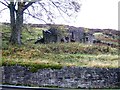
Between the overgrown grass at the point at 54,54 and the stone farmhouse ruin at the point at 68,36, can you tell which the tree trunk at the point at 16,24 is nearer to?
the overgrown grass at the point at 54,54

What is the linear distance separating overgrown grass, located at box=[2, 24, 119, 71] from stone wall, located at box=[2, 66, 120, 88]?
0.16 meters

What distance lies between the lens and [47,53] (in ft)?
25.3

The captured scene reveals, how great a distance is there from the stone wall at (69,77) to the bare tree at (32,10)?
137cm

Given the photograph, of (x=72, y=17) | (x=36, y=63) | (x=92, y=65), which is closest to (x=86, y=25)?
(x=72, y=17)

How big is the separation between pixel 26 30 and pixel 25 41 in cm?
28

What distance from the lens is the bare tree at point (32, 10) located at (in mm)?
7902

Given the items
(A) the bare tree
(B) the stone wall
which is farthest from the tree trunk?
(B) the stone wall

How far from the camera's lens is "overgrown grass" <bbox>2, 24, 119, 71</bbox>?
23.6ft

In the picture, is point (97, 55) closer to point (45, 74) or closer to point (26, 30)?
point (45, 74)

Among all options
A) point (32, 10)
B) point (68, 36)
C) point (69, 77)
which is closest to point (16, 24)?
point (32, 10)

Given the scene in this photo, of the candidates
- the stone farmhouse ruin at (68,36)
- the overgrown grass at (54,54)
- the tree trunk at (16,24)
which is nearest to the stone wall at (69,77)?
the overgrown grass at (54,54)

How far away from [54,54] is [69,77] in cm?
95

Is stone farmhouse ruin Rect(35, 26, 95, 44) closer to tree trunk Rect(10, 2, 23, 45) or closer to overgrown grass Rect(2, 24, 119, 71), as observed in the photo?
overgrown grass Rect(2, 24, 119, 71)

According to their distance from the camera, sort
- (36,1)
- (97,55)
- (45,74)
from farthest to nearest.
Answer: (36,1) → (97,55) → (45,74)
